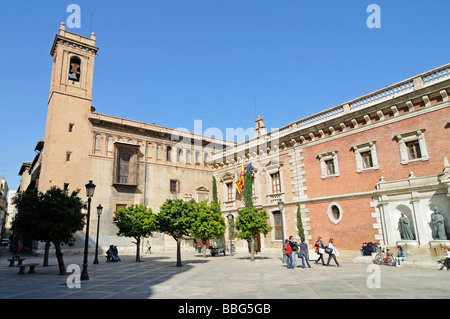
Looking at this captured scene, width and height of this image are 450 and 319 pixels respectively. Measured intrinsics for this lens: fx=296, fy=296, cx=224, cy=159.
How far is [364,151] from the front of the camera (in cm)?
2095

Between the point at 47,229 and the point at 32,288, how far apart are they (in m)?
3.95

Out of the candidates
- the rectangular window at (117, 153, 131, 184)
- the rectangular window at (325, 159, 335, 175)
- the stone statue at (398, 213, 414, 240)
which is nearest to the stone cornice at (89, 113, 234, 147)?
the rectangular window at (117, 153, 131, 184)

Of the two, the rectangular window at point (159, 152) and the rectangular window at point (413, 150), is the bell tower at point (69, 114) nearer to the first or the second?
the rectangular window at point (159, 152)

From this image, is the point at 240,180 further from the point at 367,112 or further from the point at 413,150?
the point at 413,150

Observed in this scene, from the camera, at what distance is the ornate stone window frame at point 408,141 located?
1798cm

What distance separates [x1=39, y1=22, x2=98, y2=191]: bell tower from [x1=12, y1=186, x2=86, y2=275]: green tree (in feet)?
53.1

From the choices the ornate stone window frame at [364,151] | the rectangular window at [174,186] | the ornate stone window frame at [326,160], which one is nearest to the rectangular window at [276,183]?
the ornate stone window frame at [326,160]

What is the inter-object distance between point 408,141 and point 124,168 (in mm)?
27747

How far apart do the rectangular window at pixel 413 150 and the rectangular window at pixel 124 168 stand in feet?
Result: 89.9

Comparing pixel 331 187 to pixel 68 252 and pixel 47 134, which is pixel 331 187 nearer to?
pixel 68 252

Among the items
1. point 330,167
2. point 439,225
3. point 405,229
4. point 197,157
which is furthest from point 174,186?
point 439,225

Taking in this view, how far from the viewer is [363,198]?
803 inches

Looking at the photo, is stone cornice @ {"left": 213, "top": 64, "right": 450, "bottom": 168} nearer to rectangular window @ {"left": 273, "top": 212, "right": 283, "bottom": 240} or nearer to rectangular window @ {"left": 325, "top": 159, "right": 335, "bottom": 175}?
rectangular window @ {"left": 325, "top": 159, "right": 335, "bottom": 175}
